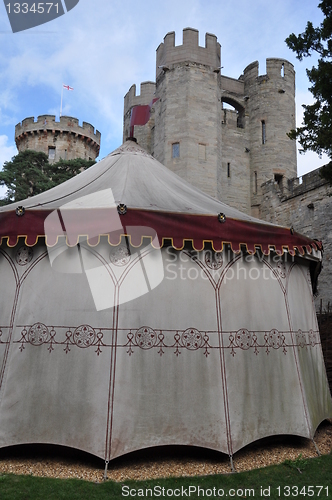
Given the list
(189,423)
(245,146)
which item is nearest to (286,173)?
(245,146)

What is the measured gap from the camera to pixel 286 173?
19.0m

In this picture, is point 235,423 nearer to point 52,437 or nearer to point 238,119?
point 52,437

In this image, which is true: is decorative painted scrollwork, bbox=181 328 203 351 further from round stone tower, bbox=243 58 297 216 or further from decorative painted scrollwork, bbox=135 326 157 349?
round stone tower, bbox=243 58 297 216

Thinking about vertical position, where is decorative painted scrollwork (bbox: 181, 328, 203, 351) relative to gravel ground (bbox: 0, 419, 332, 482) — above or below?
above

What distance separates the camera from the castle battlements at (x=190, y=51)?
1678cm

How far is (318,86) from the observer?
8.04m

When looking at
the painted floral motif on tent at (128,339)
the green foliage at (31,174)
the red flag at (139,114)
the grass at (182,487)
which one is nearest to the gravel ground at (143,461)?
the grass at (182,487)

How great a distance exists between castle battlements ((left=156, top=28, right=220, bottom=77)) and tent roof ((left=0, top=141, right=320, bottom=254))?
14552mm

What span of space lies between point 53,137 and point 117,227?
27.3 m

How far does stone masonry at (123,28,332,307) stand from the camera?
15990mm

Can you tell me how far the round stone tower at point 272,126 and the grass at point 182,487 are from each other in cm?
1656

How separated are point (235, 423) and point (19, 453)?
2166 millimetres

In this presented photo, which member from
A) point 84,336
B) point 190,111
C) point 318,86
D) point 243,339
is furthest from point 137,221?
point 190,111

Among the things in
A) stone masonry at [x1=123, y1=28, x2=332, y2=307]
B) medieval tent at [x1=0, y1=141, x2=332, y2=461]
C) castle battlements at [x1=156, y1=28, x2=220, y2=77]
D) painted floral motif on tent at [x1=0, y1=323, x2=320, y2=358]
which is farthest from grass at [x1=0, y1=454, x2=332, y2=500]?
castle battlements at [x1=156, y1=28, x2=220, y2=77]
